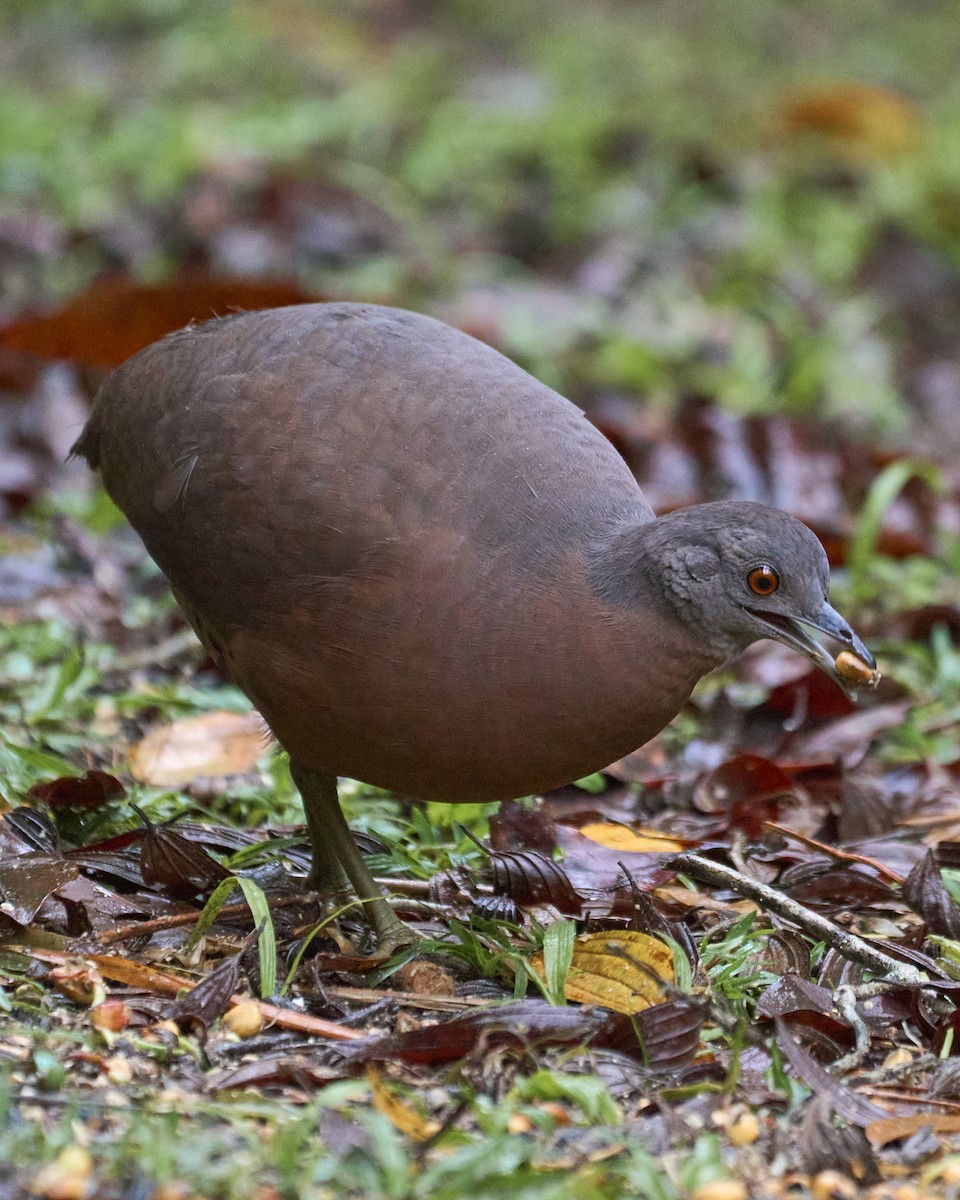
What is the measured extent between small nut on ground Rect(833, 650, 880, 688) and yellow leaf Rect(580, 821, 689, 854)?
761 mm

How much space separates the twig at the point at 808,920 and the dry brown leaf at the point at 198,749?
4.48 feet

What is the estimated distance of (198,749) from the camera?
4.66 m

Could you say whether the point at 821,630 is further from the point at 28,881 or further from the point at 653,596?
the point at 28,881

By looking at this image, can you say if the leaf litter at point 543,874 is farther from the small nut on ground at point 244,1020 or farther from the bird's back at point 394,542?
the bird's back at point 394,542

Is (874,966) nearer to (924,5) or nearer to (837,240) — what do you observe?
(837,240)

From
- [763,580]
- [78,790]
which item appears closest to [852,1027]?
[763,580]

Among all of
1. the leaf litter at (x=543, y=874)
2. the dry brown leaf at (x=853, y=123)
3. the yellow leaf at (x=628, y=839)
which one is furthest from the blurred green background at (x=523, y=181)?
the yellow leaf at (x=628, y=839)

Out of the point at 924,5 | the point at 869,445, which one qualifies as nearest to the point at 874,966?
the point at 869,445

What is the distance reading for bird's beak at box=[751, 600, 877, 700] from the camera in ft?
11.8

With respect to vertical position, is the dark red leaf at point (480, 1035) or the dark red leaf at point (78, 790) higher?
the dark red leaf at point (78, 790)

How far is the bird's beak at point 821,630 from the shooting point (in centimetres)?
360

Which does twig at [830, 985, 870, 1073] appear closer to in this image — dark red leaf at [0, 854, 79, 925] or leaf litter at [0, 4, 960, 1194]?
leaf litter at [0, 4, 960, 1194]

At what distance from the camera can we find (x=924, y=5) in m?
13.6

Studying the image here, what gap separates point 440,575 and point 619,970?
93cm
